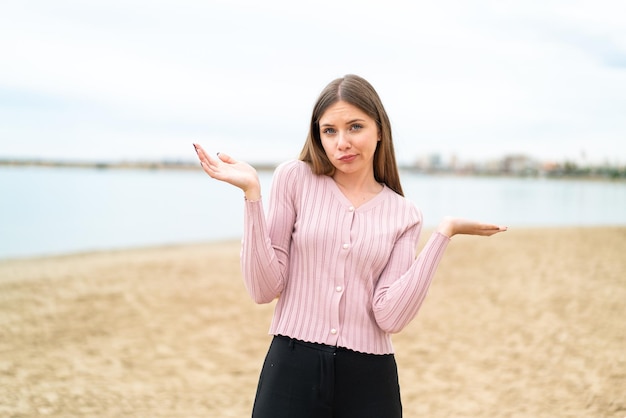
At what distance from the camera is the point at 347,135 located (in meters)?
1.88

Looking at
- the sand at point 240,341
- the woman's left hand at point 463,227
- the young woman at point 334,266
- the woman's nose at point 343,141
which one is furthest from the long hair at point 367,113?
the sand at point 240,341

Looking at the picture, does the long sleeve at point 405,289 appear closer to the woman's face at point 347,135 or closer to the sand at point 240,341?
the woman's face at point 347,135

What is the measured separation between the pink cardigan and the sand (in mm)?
3305

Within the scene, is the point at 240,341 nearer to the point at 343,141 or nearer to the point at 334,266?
the point at 334,266

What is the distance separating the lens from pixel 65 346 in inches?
253

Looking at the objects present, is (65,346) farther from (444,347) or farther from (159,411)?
(444,347)

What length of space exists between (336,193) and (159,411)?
3581 mm

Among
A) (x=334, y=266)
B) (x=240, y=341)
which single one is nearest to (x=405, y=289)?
(x=334, y=266)

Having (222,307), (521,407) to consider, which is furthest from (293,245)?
(222,307)

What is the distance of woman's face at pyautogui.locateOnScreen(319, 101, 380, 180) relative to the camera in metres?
1.88

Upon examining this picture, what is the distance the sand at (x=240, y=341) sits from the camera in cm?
500

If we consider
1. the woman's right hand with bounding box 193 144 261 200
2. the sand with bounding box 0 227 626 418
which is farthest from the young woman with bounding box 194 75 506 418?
the sand with bounding box 0 227 626 418

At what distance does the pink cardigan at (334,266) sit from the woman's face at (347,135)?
0.40 ft

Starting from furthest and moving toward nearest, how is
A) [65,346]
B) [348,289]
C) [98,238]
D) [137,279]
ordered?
1. [98,238]
2. [137,279]
3. [65,346]
4. [348,289]
